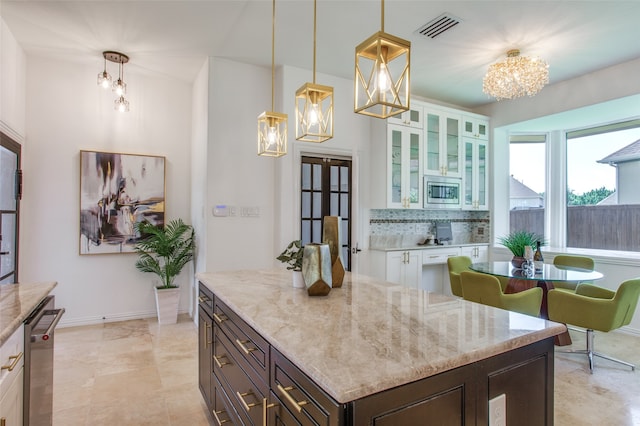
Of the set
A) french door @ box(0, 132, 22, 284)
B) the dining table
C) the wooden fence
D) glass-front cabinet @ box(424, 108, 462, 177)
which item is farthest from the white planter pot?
the wooden fence

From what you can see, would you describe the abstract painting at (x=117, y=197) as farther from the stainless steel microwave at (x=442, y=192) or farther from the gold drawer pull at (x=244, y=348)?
Result: the stainless steel microwave at (x=442, y=192)

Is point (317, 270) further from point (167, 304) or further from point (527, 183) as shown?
point (527, 183)

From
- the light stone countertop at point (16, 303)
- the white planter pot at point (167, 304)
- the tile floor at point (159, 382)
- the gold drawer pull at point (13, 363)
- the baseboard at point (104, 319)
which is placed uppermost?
the light stone countertop at point (16, 303)

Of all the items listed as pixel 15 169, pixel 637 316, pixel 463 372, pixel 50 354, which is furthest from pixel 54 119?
pixel 637 316

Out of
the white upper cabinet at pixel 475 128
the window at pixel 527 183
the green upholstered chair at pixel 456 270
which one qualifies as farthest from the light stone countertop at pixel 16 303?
the window at pixel 527 183

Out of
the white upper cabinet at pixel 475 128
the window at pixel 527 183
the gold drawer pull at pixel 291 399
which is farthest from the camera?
the window at pixel 527 183

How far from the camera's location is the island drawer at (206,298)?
7.23 feet

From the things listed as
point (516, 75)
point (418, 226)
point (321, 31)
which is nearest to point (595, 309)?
point (516, 75)

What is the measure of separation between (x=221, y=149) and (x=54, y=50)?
202 centimetres

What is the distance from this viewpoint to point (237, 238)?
4.08 metres

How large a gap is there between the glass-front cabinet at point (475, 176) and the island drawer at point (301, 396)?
4663mm

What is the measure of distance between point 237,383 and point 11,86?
3772mm

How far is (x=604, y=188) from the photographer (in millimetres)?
4777

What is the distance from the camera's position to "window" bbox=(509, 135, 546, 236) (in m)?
5.36
